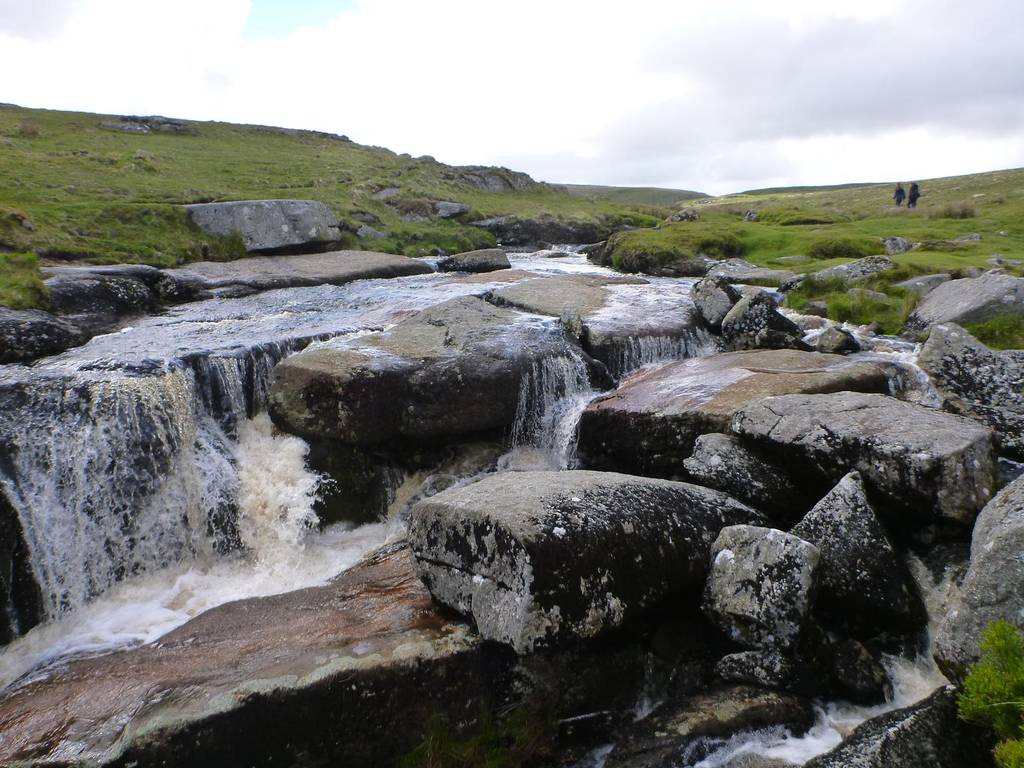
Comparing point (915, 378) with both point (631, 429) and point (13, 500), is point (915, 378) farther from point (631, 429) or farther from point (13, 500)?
point (13, 500)

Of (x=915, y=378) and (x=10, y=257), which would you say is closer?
(x=915, y=378)

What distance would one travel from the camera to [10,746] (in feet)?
26.6

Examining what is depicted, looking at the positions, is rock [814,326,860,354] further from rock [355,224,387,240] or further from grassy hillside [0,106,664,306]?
rock [355,224,387,240]

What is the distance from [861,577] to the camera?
904cm

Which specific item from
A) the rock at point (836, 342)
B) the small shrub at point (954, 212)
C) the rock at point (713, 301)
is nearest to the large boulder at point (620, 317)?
the rock at point (713, 301)

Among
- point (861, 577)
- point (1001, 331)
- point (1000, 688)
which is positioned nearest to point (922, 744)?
point (1000, 688)

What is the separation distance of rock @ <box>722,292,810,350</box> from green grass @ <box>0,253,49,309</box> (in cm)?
2123

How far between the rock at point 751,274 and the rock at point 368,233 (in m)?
21.8

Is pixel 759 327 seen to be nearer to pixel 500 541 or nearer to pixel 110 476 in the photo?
pixel 500 541

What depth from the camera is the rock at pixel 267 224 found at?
3406 centimetres

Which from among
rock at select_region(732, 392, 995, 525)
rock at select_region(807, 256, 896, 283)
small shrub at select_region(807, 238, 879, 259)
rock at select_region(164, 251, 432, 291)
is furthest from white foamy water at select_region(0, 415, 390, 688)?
small shrub at select_region(807, 238, 879, 259)

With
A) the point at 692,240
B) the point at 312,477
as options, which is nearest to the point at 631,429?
the point at 312,477

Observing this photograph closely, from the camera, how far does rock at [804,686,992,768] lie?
6.38 metres

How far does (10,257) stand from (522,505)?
23.7 metres
